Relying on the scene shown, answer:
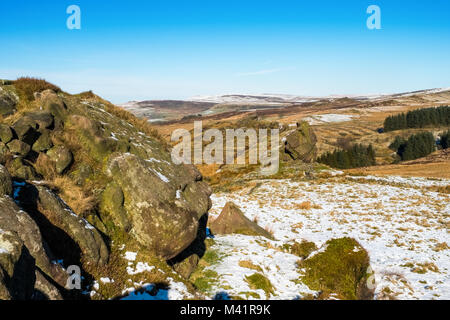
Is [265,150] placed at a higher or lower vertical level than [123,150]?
lower

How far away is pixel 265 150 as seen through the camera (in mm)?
58688

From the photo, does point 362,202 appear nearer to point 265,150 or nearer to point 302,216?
point 302,216

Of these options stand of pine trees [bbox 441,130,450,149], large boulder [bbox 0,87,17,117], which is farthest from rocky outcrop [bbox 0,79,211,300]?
stand of pine trees [bbox 441,130,450,149]

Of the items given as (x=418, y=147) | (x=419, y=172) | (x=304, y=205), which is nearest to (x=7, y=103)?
(x=304, y=205)

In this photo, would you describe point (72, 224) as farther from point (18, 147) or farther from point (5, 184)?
point (18, 147)

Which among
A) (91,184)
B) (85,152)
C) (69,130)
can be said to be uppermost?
(69,130)

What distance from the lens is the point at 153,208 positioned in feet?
30.9

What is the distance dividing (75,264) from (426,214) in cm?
2578

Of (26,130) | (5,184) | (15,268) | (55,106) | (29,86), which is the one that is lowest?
(15,268)

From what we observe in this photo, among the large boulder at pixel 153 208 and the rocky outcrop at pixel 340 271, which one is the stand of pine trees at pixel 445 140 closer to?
the rocky outcrop at pixel 340 271

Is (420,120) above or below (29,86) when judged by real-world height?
above

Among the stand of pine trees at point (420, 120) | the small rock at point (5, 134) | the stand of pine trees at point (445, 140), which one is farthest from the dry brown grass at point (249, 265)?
the stand of pine trees at point (420, 120)

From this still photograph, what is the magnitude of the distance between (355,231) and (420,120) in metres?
196
